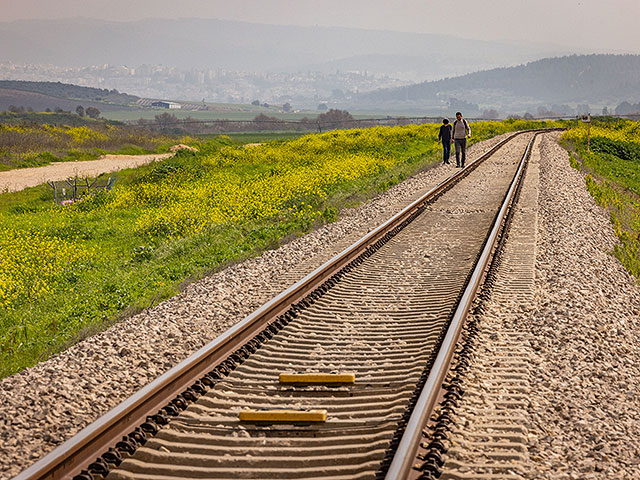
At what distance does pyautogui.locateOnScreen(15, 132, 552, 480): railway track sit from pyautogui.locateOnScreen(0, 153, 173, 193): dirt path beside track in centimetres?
2331

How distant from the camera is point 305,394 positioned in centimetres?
589

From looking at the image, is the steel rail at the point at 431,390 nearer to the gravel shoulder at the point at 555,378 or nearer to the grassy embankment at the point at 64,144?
the gravel shoulder at the point at 555,378

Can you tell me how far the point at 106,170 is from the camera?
39.0 m

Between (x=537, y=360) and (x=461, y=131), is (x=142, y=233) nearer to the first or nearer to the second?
(x=537, y=360)

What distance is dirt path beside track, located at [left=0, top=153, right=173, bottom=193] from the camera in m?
33.3

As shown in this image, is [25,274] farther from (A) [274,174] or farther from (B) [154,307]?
(A) [274,174]

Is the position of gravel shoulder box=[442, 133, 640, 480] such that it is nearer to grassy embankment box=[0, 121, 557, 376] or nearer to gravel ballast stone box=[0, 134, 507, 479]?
gravel ballast stone box=[0, 134, 507, 479]

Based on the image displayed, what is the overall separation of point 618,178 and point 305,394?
24.6 metres

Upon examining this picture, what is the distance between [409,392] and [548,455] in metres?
1.31

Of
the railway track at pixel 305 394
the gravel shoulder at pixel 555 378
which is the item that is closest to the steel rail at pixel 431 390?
the railway track at pixel 305 394

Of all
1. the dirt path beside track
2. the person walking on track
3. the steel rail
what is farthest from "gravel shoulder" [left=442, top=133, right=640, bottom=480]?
the dirt path beside track

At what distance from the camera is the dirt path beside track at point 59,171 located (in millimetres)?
33325

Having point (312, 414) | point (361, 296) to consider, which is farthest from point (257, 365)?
point (361, 296)

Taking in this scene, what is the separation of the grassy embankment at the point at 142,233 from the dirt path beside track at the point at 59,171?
3.73m
